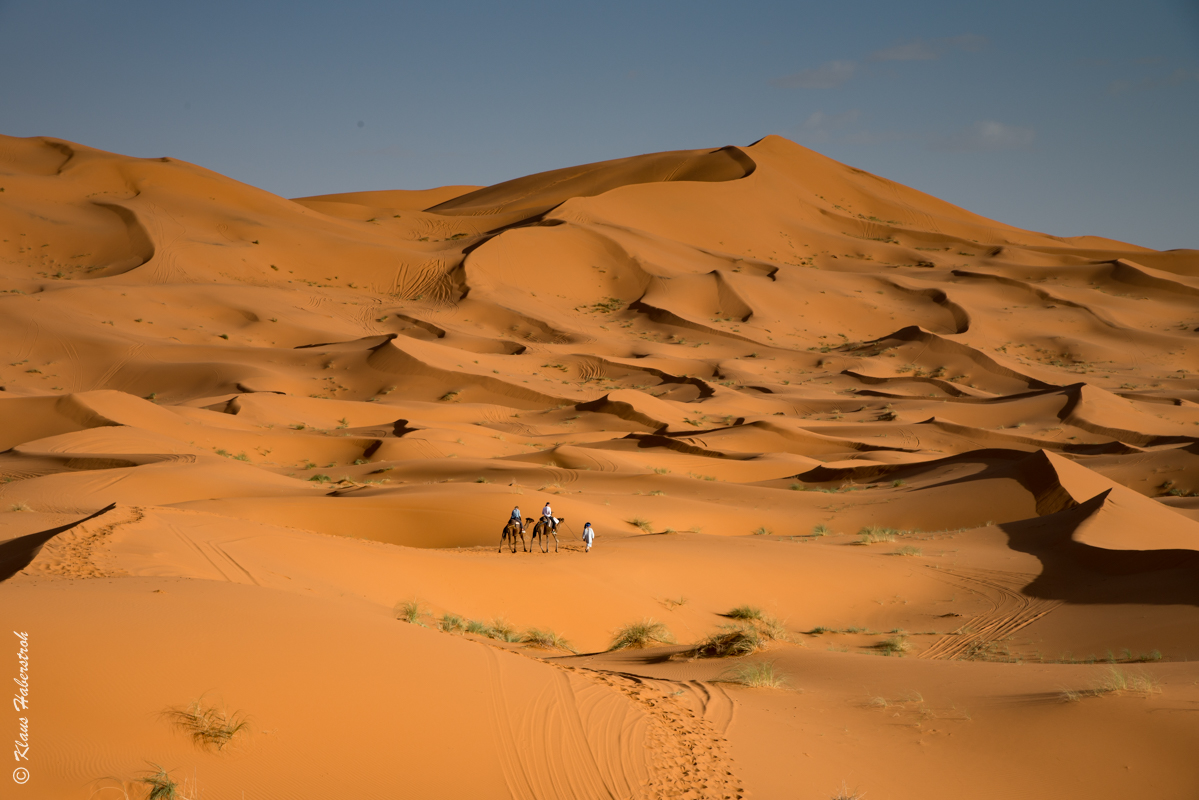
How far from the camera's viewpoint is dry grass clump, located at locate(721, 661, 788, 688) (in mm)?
7242

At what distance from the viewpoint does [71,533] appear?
27.8ft

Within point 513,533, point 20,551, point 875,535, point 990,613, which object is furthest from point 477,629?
point 875,535

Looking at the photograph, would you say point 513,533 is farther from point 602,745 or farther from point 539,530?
point 602,745

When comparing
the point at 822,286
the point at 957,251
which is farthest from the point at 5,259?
the point at 957,251

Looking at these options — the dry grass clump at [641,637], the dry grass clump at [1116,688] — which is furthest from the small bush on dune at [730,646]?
the dry grass clump at [1116,688]

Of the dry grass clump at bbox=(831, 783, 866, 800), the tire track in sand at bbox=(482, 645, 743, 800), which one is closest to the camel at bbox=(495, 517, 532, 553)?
the tire track in sand at bbox=(482, 645, 743, 800)

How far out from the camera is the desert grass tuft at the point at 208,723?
4.46 m

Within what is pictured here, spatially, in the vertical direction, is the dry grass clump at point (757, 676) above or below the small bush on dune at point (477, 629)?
above

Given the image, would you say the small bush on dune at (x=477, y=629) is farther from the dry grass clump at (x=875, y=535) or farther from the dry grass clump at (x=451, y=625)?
the dry grass clump at (x=875, y=535)

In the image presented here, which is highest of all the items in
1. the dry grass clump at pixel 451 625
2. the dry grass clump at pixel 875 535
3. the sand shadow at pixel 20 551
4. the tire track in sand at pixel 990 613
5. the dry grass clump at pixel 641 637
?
the sand shadow at pixel 20 551

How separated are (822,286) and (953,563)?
4382cm

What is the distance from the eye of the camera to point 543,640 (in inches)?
377

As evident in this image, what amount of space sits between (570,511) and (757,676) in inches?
390

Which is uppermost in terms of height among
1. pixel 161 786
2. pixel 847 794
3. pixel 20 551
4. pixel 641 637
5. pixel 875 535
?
pixel 161 786
